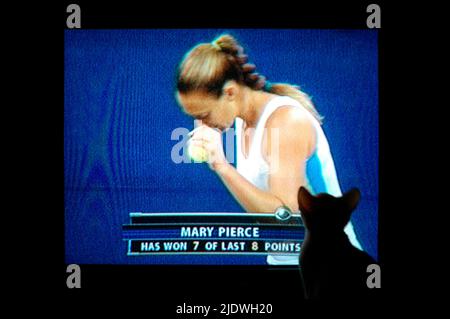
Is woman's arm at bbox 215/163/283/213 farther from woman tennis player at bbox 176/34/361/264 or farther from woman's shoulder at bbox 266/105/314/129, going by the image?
woman's shoulder at bbox 266/105/314/129

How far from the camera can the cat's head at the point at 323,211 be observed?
102 inches

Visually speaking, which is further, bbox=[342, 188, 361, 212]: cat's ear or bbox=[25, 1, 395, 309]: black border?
bbox=[25, 1, 395, 309]: black border

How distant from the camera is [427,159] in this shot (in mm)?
3018

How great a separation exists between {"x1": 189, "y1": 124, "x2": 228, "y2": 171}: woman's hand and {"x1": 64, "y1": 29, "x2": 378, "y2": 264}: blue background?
42mm

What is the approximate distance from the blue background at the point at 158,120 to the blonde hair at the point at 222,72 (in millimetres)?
29

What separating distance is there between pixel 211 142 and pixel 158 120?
24 cm

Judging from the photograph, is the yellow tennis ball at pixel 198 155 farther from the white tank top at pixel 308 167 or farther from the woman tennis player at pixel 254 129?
the white tank top at pixel 308 167

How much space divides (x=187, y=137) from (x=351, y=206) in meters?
0.75

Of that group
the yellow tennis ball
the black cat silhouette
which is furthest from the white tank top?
the black cat silhouette

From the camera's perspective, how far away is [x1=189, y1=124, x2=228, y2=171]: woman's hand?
9.82ft

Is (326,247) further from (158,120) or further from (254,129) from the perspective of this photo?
(158,120)

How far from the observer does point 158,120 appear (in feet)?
9.80

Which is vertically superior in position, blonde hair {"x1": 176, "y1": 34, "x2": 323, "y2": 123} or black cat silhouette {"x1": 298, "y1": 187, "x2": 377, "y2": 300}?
blonde hair {"x1": 176, "y1": 34, "x2": 323, "y2": 123}
